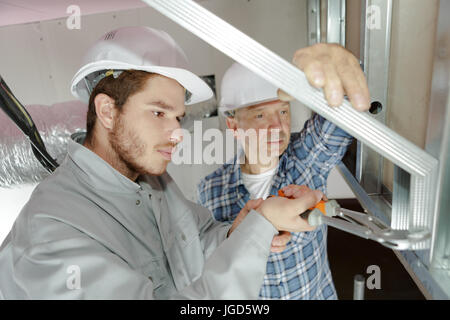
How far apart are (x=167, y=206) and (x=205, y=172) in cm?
104

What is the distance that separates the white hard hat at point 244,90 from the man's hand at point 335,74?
0.61 m

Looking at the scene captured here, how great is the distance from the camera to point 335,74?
41 cm

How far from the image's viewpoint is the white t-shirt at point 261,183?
1.13m

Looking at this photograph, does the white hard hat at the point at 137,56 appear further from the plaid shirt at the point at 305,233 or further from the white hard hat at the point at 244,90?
the plaid shirt at the point at 305,233

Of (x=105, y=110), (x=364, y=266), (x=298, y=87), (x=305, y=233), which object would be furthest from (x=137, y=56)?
(x=364, y=266)

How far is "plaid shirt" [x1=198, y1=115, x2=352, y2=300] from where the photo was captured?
96cm

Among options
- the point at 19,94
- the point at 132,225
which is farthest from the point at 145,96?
the point at 19,94

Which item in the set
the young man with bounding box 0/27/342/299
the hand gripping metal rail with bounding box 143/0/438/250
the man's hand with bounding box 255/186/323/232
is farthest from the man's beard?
the hand gripping metal rail with bounding box 143/0/438/250

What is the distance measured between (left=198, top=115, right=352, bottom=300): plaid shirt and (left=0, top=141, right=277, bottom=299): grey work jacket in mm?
258

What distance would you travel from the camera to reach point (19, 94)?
186cm

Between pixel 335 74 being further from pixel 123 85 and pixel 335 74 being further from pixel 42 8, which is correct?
pixel 42 8

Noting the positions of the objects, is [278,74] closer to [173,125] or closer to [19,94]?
[173,125]

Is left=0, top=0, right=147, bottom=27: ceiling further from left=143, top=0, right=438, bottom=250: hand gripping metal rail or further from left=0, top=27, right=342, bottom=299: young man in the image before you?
left=143, top=0, right=438, bottom=250: hand gripping metal rail
